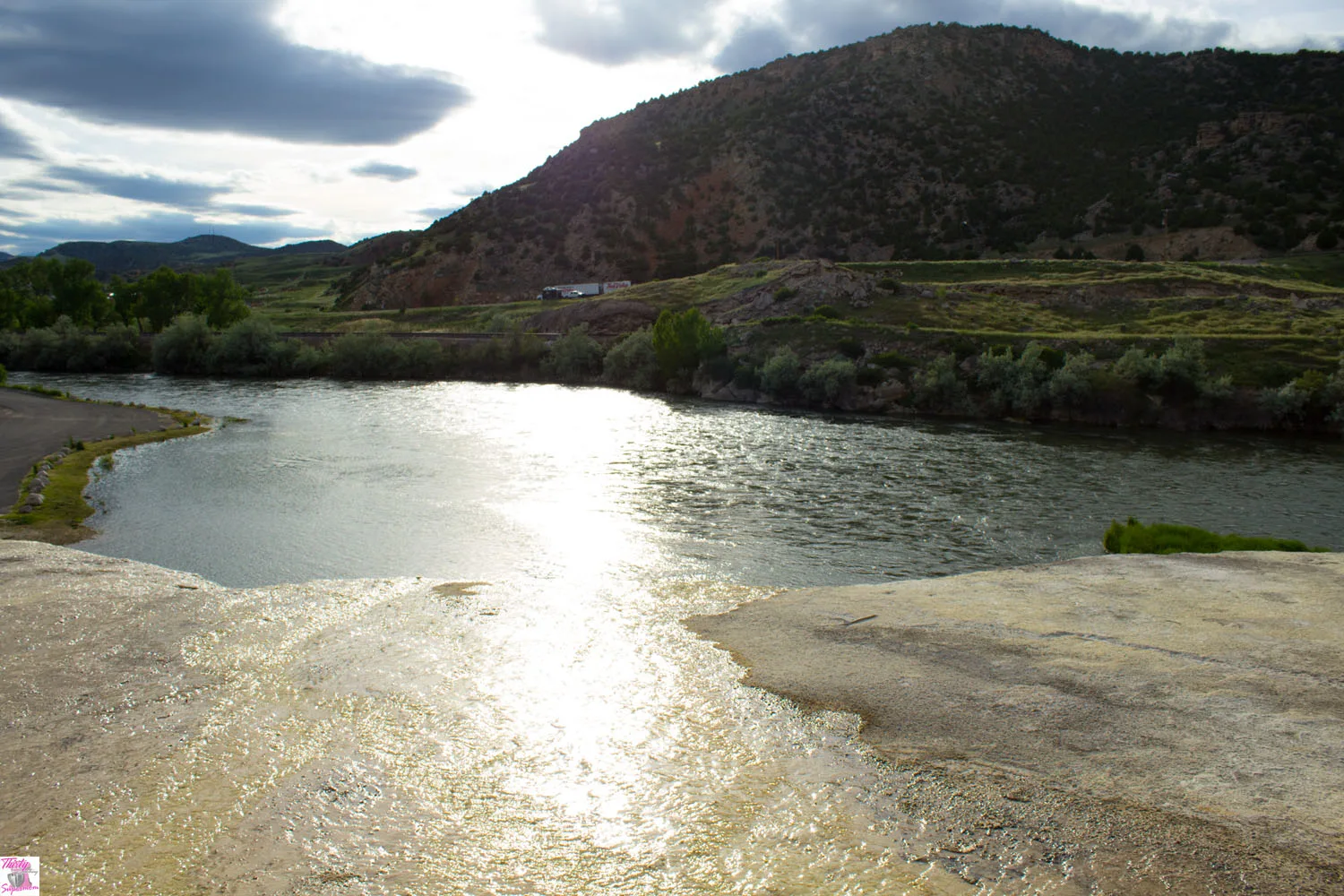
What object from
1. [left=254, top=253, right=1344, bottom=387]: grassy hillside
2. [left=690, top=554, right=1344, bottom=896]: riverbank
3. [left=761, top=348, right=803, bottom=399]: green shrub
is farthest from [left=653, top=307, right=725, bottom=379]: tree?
[left=690, top=554, right=1344, bottom=896]: riverbank

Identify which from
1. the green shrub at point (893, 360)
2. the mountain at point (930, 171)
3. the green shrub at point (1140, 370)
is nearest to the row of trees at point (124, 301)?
the mountain at point (930, 171)

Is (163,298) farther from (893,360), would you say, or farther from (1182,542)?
(1182,542)

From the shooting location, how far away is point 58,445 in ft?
115

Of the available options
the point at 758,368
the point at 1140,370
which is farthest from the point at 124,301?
the point at 1140,370

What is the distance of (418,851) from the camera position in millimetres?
7547

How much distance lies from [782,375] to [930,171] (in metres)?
61.0

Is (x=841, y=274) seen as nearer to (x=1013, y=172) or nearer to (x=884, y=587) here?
(x=1013, y=172)

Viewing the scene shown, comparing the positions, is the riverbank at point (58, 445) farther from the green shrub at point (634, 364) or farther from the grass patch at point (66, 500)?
the green shrub at point (634, 364)

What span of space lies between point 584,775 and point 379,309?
98.1m

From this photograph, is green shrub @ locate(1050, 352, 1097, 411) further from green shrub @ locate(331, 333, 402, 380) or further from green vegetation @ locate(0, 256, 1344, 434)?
green shrub @ locate(331, 333, 402, 380)

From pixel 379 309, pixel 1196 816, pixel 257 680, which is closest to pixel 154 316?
pixel 379 309

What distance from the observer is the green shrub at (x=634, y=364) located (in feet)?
205

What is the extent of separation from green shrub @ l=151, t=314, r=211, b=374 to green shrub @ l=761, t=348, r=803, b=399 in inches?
1946

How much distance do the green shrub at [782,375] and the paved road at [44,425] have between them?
31.3 m
